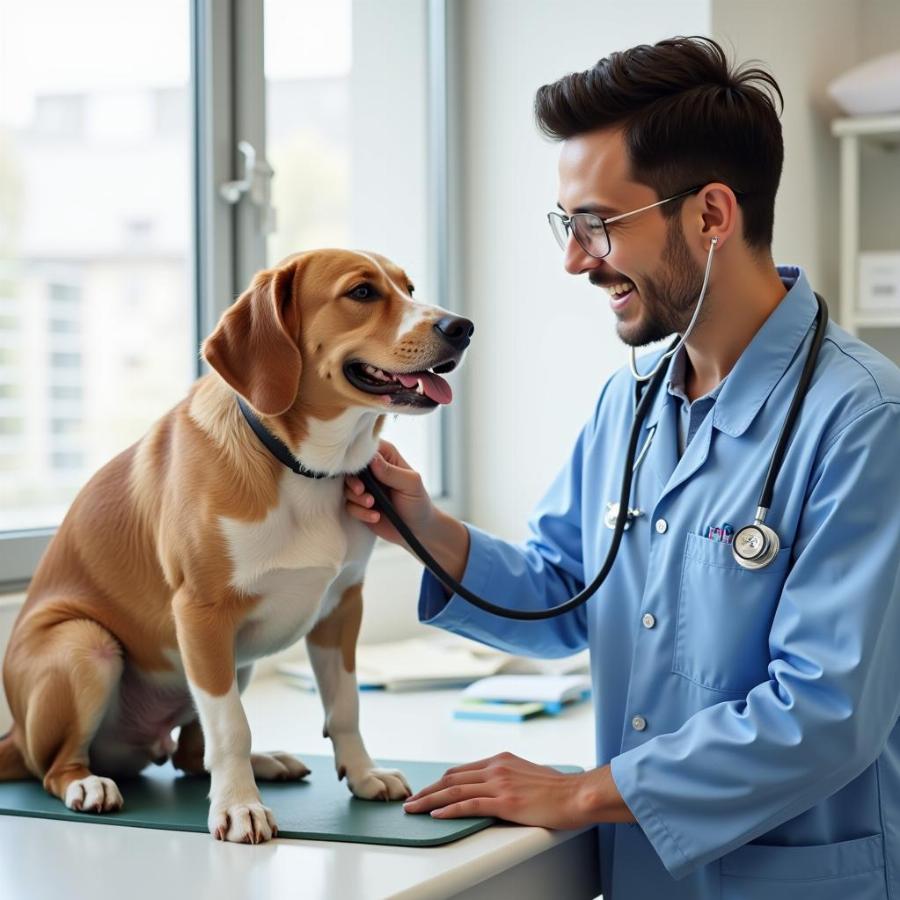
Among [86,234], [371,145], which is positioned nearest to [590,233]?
[86,234]

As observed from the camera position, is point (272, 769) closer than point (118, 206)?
Yes

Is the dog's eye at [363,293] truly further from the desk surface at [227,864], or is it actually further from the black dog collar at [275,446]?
the desk surface at [227,864]

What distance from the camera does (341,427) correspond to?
4.46ft

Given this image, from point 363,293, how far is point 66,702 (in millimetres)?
543

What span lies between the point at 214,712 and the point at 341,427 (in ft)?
1.05

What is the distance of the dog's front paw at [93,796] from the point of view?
1.31 metres

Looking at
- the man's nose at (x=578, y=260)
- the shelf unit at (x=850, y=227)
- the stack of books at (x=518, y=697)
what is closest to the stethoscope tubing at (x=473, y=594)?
the man's nose at (x=578, y=260)

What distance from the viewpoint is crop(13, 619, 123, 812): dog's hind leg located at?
1.36 meters

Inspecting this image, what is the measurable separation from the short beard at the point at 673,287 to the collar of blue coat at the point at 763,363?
0.26ft

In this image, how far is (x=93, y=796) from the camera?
131cm

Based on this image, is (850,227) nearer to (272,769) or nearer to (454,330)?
(454,330)

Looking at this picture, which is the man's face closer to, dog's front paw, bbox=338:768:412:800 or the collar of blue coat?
the collar of blue coat

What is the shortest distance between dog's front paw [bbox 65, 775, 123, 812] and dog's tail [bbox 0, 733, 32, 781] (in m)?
0.14

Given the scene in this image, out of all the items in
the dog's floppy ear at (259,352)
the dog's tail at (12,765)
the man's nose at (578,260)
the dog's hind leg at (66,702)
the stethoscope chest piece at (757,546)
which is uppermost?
the man's nose at (578,260)
